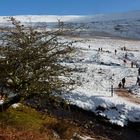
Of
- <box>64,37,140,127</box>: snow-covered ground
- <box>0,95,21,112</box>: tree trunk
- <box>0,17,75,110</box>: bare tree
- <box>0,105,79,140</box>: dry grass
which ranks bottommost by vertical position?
<box>64,37,140,127</box>: snow-covered ground

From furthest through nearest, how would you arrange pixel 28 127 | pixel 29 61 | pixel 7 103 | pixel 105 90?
pixel 105 90 < pixel 7 103 < pixel 28 127 < pixel 29 61

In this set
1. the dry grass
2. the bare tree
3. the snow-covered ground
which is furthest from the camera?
the snow-covered ground

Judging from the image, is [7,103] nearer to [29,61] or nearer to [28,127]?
[28,127]

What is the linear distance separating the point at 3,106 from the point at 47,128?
2.30 m

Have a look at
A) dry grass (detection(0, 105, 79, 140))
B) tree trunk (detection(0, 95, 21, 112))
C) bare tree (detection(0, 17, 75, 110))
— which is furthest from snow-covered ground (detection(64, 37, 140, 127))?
tree trunk (detection(0, 95, 21, 112))

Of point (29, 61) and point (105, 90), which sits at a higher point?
point (29, 61)

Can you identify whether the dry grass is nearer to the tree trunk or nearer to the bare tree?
the tree trunk

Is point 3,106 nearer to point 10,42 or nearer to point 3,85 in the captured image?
point 3,85

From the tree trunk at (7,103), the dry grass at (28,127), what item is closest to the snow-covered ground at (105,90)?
the dry grass at (28,127)

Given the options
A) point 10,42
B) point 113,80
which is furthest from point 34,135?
point 113,80

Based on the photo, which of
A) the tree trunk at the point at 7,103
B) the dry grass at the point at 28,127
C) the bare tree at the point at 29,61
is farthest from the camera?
the tree trunk at the point at 7,103

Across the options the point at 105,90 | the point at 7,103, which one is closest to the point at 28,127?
the point at 7,103

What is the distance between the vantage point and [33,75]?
16.7 m

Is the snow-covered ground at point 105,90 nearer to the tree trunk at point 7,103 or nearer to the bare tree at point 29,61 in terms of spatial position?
the bare tree at point 29,61
